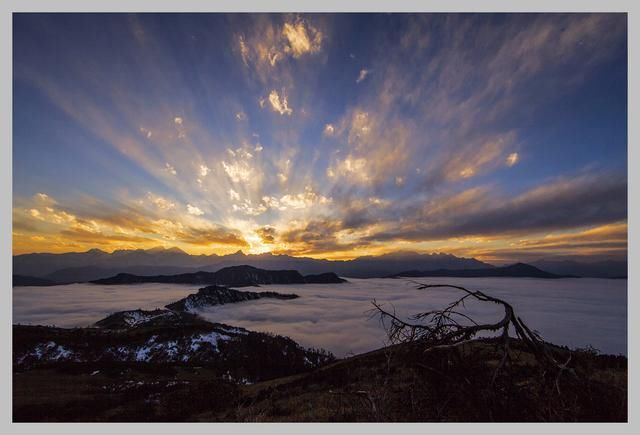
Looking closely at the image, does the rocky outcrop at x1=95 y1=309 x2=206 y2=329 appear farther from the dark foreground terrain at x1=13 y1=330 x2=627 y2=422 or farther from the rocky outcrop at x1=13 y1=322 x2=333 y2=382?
the dark foreground terrain at x1=13 y1=330 x2=627 y2=422

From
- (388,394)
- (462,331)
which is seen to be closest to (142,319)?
(388,394)

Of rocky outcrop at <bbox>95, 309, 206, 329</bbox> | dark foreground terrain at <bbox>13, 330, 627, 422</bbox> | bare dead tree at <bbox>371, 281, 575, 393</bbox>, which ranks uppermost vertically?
bare dead tree at <bbox>371, 281, 575, 393</bbox>

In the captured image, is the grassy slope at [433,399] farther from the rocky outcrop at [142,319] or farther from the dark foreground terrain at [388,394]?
the rocky outcrop at [142,319]

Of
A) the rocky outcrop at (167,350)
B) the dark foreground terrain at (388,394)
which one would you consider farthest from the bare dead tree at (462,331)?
the rocky outcrop at (167,350)

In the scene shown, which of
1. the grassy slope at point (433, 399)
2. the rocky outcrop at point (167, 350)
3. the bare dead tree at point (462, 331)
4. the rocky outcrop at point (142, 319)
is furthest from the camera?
the rocky outcrop at point (142, 319)

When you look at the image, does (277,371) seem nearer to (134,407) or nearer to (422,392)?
(134,407)

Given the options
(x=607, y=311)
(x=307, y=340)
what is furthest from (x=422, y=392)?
(x=607, y=311)

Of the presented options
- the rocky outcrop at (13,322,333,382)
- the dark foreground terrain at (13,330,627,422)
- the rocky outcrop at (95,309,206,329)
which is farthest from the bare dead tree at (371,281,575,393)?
the rocky outcrop at (95,309,206,329)

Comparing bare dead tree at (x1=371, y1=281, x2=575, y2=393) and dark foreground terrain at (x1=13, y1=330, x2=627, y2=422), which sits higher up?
bare dead tree at (x1=371, y1=281, x2=575, y2=393)
